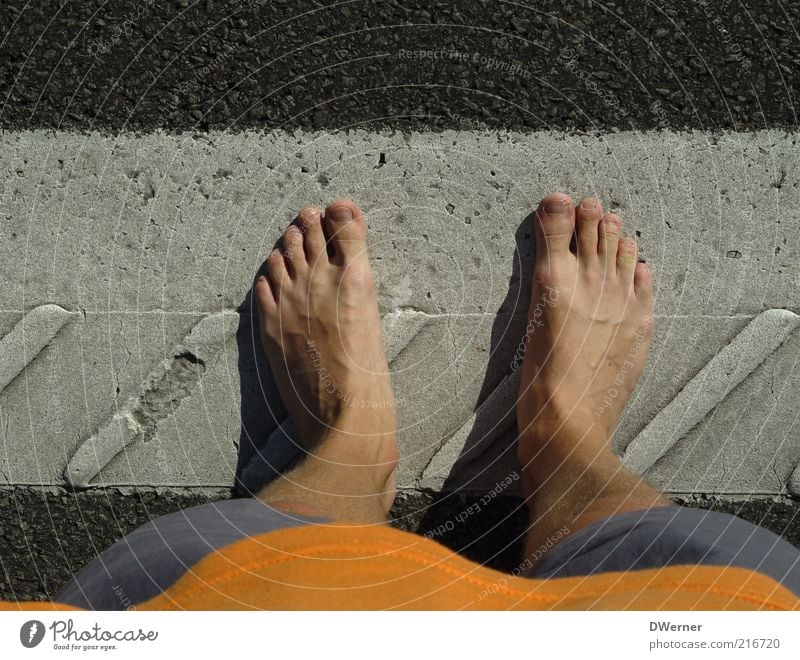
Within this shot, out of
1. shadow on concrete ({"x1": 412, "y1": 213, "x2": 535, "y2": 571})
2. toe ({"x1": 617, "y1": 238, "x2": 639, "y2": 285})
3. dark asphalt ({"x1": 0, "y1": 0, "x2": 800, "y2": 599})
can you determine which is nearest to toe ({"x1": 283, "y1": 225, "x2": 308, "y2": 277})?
dark asphalt ({"x1": 0, "y1": 0, "x2": 800, "y2": 599})

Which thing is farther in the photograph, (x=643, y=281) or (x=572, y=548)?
(x=643, y=281)

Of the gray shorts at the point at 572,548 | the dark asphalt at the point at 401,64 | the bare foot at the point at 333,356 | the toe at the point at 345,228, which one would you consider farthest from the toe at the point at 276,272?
the gray shorts at the point at 572,548

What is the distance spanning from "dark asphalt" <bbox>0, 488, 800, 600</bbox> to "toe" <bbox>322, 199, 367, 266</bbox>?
1.84ft

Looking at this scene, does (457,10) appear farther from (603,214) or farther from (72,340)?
(72,340)

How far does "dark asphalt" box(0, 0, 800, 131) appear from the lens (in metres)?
1.42

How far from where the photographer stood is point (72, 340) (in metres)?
1.47

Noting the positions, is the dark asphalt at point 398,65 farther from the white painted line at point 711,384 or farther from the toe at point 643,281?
the white painted line at point 711,384

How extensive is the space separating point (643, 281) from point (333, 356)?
2.29ft

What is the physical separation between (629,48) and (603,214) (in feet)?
1.15

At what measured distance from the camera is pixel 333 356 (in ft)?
4.91

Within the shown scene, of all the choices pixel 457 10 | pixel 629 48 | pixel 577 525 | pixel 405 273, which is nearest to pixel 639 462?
pixel 577 525

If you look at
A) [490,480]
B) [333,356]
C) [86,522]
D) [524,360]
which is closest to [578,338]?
[524,360]

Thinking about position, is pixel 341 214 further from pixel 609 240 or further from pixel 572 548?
pixel 572 548

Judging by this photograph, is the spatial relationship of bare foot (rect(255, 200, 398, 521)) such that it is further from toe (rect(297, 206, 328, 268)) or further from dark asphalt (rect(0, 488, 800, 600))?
dark asphalt (rect(0, 488, 800, 600))
